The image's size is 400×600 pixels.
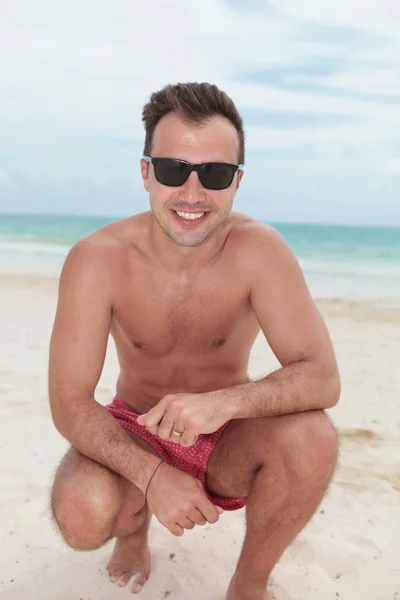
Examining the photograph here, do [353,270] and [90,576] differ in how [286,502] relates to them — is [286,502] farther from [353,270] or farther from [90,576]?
[353,270]

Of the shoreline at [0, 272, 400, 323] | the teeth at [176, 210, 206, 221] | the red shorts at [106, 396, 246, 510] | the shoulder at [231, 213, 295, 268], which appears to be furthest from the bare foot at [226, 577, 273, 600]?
the shoreline at [0, 272, 400, 323]

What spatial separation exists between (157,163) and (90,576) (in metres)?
1.69

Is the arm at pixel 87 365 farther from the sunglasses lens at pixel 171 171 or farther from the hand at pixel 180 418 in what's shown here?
the sunglasses lens at pixel 171 171

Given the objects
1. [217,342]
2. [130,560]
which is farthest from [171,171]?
[130,560]

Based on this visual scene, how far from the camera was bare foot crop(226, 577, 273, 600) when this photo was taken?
2.42 meters

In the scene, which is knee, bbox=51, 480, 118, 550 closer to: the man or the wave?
the man

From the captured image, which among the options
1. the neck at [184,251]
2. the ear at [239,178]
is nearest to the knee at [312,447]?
the neck at [184,251]

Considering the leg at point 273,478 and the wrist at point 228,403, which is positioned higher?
the wrist at point 228,403

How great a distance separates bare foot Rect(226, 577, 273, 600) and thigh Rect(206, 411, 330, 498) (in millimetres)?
333

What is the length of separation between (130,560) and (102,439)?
2.34 feet

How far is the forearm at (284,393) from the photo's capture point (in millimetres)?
2268

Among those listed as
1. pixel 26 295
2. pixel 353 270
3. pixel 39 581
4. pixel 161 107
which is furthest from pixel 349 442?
pixel 353 270

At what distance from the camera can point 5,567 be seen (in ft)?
8.71

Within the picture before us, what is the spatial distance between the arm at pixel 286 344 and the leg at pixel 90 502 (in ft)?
1.61
